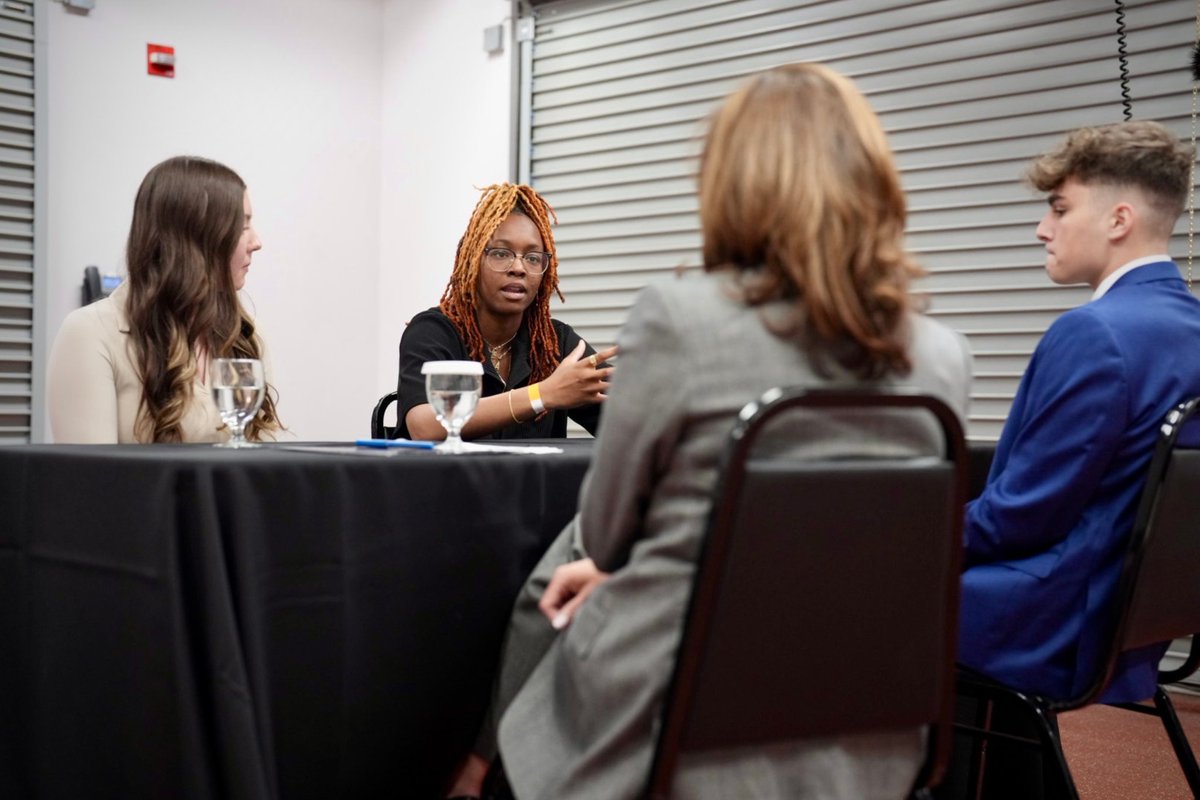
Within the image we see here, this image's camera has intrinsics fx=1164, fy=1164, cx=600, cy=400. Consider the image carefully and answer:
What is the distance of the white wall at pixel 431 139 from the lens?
562 cm

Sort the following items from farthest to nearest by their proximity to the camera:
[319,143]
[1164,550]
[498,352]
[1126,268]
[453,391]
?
[319,143] < [498,352] < [1126,268] < [453,391] < [1164,550]

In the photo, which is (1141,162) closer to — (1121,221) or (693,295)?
(1121,221)

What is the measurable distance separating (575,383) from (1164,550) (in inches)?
49.7

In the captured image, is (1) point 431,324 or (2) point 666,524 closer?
(2) point 666,524

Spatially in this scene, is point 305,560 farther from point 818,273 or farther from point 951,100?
point 951,100

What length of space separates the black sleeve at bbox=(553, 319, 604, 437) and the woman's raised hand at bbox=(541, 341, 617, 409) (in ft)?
0.76

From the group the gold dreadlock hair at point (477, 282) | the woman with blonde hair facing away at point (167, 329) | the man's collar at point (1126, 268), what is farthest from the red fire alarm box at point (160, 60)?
the man's collar at point (1126, 268)

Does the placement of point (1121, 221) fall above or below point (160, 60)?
below

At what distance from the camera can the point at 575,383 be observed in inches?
102

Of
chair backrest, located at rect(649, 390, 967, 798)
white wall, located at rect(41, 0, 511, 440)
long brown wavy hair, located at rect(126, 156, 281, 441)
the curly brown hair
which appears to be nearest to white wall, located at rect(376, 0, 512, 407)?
white wall, located at rect(41, 0, 511, 440)

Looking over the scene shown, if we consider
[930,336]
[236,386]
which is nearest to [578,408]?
[236,386]

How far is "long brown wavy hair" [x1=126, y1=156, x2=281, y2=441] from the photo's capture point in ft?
8.14

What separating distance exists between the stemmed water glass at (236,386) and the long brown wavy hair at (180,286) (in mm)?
676

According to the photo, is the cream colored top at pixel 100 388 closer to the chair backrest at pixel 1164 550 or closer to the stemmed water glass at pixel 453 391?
the stemmed water glass at pixel 453 391
